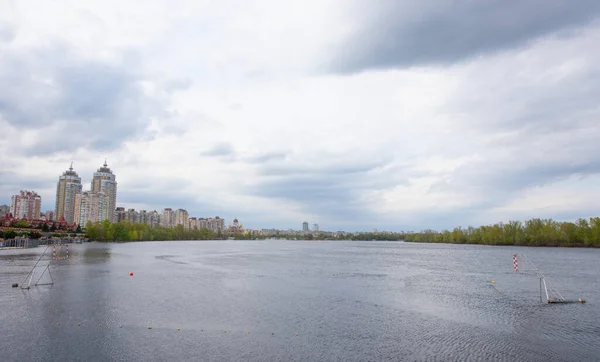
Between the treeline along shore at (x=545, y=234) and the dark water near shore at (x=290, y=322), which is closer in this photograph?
the dark water near shore at (x=290, y=322)

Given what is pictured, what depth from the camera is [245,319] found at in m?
20.7

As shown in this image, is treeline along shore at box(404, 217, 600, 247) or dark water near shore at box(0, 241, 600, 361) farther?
treeline along shore at box(404, 217, 600, 247)

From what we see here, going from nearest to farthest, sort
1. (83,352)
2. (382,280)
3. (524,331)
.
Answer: (83,352), (524,331), (382,280)

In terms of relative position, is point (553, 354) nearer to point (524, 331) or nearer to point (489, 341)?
point (489, 341)

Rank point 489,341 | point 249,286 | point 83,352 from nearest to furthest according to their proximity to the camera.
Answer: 1. point 83,352
2. point 489,341
3. point 249,286

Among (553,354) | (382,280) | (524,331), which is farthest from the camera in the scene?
(382,280)

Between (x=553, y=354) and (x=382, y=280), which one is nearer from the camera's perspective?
(x=553, y=354)

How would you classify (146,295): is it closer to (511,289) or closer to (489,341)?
(489,341)

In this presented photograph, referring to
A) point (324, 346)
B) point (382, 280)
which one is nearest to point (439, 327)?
point (324, 346)

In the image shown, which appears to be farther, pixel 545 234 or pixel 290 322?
pixel 545 234

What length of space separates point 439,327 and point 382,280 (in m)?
18.9

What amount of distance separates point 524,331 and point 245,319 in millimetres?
13682

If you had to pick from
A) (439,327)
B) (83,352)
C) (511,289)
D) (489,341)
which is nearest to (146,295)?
(83,352)

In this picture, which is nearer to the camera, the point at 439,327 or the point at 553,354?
the point at 553,354
